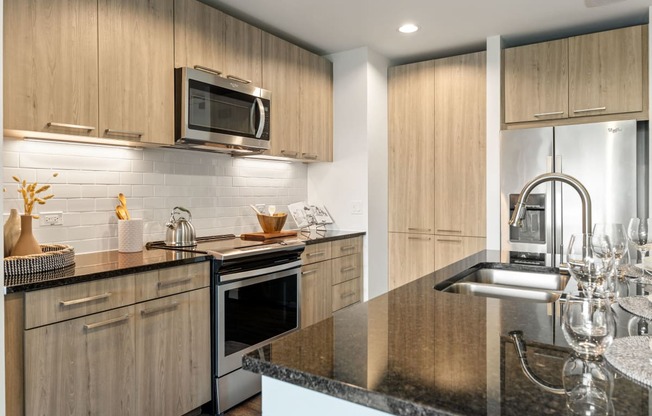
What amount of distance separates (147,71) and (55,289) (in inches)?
51.7

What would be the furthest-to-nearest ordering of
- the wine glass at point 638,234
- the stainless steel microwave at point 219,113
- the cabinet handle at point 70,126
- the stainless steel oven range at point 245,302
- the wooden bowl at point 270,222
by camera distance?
the wooden bowl at point 270,222, the stainless steel microwave at point 219,113, the stainless steel oven range at point 245,302, the cabinet handle at point 70,126, the wine glass at point 638,234

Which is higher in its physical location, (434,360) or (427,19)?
(427,19)

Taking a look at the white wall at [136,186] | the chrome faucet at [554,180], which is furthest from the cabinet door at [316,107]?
the chrome faucet at [554,180]

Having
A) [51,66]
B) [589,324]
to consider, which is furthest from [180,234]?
[589,324]

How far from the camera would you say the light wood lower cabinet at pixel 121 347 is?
5.65 ft

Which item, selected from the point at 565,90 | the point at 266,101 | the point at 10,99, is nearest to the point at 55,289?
the point at 10,99

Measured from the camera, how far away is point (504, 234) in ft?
11.8

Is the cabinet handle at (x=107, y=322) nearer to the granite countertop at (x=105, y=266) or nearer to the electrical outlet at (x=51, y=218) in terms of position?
the granite countertop at (x=105, y=266)

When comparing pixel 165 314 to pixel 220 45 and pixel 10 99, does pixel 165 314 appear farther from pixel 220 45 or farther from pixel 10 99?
pixel 220 45

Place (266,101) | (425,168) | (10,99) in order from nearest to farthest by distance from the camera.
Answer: (10,99)
(266,101)
(425,168)

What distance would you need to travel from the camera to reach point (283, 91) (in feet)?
11.5

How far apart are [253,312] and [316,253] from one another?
774mm

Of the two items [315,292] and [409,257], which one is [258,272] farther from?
[409,257]

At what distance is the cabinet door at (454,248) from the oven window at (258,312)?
1522 millimetres
